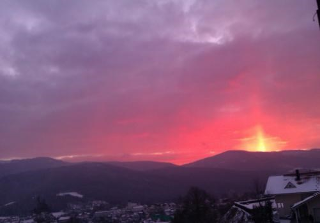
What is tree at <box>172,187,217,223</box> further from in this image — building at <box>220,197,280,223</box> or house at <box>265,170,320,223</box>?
house at <box>265,170,320,223</box>

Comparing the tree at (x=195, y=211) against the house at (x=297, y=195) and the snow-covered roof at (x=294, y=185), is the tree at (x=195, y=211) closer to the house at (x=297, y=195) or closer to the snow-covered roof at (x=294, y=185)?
the snow-covered roof at (x=294, y=185)

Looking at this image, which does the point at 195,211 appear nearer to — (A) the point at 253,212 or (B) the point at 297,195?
(A) the point at 253,212

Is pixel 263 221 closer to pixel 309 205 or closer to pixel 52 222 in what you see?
pixel 309 205

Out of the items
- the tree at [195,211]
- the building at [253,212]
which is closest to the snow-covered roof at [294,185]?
the building at [253,212]

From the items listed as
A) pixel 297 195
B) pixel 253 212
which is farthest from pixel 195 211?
pixel 297 195

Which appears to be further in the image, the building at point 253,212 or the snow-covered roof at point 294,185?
the snow-covered roof at point 294,185

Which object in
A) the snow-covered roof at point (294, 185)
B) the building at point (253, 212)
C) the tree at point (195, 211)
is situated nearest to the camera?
the building at point (253, 212)

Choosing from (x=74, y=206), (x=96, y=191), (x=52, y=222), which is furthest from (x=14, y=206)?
(x=52, y=222)

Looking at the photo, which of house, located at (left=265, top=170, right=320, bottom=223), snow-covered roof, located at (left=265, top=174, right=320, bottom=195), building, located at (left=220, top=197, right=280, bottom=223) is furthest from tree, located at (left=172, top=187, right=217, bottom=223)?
house, located at (left=265, top=170, right=320, bottom=223)
